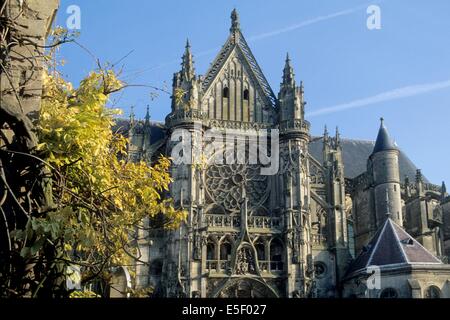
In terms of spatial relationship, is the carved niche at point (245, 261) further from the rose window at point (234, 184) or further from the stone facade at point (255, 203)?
the rose window at point (234, 184)

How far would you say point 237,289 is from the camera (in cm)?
2973

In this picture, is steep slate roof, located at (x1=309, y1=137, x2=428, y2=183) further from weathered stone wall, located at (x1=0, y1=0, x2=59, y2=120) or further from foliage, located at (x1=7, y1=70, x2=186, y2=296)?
weathered stone wall, located at (x1=0, y1=0, x2=59, y2=120)

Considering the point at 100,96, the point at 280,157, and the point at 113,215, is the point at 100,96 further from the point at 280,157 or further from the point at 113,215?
the point at 280,157

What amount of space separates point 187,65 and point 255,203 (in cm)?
Answer: 801

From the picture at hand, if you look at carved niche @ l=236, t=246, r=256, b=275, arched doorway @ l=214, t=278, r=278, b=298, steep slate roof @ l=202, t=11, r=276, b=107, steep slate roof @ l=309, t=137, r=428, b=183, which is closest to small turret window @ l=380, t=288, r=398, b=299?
arched doorway @ l=214, t=278, r=278, b=298

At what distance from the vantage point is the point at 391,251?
3069cm

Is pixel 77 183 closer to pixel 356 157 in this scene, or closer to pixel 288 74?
pixel 288 74

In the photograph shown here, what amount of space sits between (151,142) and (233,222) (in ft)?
21.4

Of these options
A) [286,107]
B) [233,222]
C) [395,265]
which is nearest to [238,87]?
[286,107]

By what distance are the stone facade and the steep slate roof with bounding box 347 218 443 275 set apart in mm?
551

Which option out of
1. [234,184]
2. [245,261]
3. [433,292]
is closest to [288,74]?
[234,184]

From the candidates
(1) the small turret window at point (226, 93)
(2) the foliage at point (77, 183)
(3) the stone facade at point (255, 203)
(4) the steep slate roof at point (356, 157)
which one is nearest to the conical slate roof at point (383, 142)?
(3) the stone facade at point (255, 203)

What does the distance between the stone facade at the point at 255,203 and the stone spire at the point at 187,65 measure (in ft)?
0.28

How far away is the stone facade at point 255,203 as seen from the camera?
97.1ft
